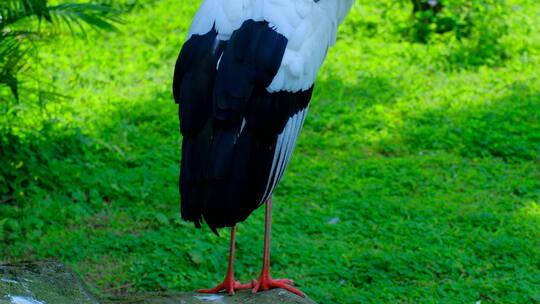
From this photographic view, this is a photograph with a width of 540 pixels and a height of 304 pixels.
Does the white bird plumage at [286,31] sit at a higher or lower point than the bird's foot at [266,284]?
higher

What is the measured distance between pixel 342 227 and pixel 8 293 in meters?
2.33

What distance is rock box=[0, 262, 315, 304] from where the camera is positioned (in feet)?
8.02

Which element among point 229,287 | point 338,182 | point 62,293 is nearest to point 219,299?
point 229,287

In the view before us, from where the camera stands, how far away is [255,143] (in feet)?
9.21

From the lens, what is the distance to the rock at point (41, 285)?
2420 millimetres

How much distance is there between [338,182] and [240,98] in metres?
2.32

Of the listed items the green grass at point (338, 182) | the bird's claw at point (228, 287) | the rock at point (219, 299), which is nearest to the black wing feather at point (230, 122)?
the rock at point (219, 299)

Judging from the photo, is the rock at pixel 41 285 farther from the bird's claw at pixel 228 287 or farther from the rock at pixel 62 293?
the bird's claw at pixel 228 287

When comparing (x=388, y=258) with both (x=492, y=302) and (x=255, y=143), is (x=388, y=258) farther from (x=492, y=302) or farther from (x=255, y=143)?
(x=255, y=143)

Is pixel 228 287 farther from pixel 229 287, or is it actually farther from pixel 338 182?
pixel 338 182

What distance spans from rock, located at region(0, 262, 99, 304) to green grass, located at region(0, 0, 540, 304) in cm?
109

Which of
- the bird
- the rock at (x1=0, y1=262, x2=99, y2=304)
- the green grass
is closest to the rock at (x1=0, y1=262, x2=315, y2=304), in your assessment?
the rock at (x1=0, y1=262, x2=99, y2=304)

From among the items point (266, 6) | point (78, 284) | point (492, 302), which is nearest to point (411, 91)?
point (492, 302)

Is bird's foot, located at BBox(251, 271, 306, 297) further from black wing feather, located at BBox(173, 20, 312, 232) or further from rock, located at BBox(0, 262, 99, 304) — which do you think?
rock, located at BBox(0, 262, 99, 304)
